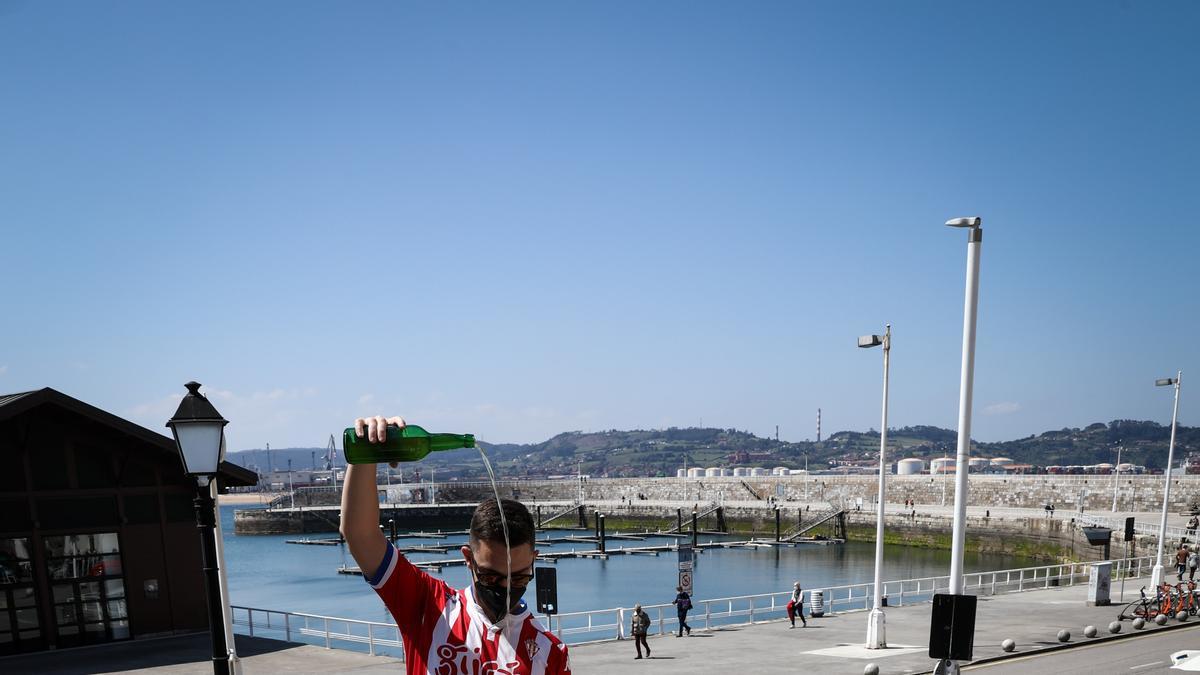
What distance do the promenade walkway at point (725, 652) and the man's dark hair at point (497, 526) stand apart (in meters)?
Result: 19.0

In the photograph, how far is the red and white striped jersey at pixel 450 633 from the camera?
2.96 metres

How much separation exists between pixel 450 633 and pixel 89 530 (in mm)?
26231

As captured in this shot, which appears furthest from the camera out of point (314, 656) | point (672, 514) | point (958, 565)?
point (672, 514)

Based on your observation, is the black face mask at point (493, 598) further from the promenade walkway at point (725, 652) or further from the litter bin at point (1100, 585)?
the litter bin at point (1100, 585)

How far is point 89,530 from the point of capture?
25.2m

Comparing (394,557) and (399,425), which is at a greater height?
(399,425)

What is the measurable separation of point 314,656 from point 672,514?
105 metres

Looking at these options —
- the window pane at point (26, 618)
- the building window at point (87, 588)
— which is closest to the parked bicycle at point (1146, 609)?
the building window at point (87, 588)

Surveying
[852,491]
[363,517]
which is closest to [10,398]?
[363,517]

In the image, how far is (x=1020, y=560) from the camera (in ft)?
255

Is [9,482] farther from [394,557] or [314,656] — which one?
[394,557]

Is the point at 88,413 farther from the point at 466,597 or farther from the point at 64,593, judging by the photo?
the point at 466,597

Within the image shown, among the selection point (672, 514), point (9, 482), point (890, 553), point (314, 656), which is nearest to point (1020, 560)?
point (890, 553)

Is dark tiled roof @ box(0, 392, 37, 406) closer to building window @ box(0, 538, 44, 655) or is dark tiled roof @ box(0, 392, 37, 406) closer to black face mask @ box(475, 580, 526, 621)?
building window @ box(0, 538, 44, 655)
